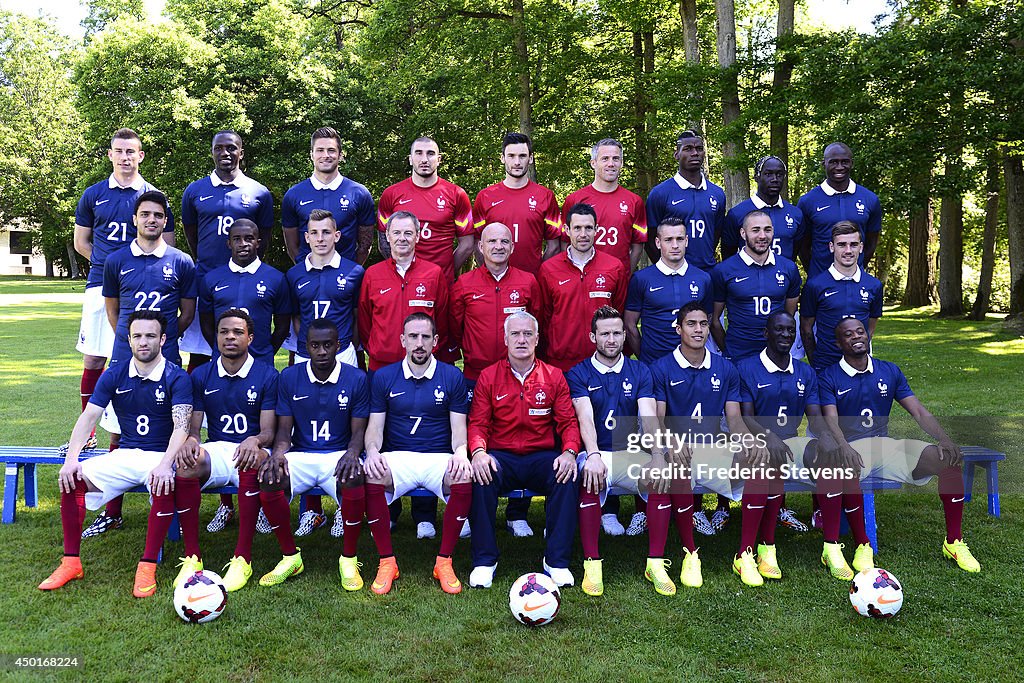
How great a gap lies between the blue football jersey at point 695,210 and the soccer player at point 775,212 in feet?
0.64

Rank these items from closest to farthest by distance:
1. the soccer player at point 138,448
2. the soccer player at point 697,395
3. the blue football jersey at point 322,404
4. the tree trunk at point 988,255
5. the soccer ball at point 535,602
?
the soccer ball at point 535,602 < the soccer player at point 138,448 < the blue football jersey at point 322,404 < the soccer player at point 697,395 < the tree trunk at point 988,255

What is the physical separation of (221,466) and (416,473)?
3.86 ft

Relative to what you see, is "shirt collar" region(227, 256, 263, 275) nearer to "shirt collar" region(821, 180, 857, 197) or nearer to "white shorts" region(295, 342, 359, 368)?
"white shorts" region(295, 342, 359, 368)

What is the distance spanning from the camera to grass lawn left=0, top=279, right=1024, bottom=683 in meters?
3.82

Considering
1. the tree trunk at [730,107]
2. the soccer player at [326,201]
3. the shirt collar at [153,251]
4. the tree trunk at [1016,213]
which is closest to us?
the shirt collar at [153,251]

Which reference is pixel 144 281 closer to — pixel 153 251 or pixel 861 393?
pixel 153 251

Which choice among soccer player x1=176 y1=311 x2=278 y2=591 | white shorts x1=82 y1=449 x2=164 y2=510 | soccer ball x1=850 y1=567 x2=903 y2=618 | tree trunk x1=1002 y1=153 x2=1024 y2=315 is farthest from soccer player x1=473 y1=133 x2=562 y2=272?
tree trunk x1=1002 y1=153 x2=1024 y2=315

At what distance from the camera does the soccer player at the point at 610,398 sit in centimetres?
511

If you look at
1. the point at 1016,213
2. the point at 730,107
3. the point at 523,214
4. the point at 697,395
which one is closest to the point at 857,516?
the point at 697,395

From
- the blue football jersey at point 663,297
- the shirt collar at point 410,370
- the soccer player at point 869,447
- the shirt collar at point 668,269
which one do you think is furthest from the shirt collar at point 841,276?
the shirt collar at point 410,370

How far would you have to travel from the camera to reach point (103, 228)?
632cm

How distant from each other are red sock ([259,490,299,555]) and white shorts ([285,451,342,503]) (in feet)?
0.36

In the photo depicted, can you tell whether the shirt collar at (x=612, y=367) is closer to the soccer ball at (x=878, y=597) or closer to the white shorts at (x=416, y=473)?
the white shorts at (x=416, y=473)

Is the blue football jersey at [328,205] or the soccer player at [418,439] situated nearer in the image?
the soccer player at [418,439]
